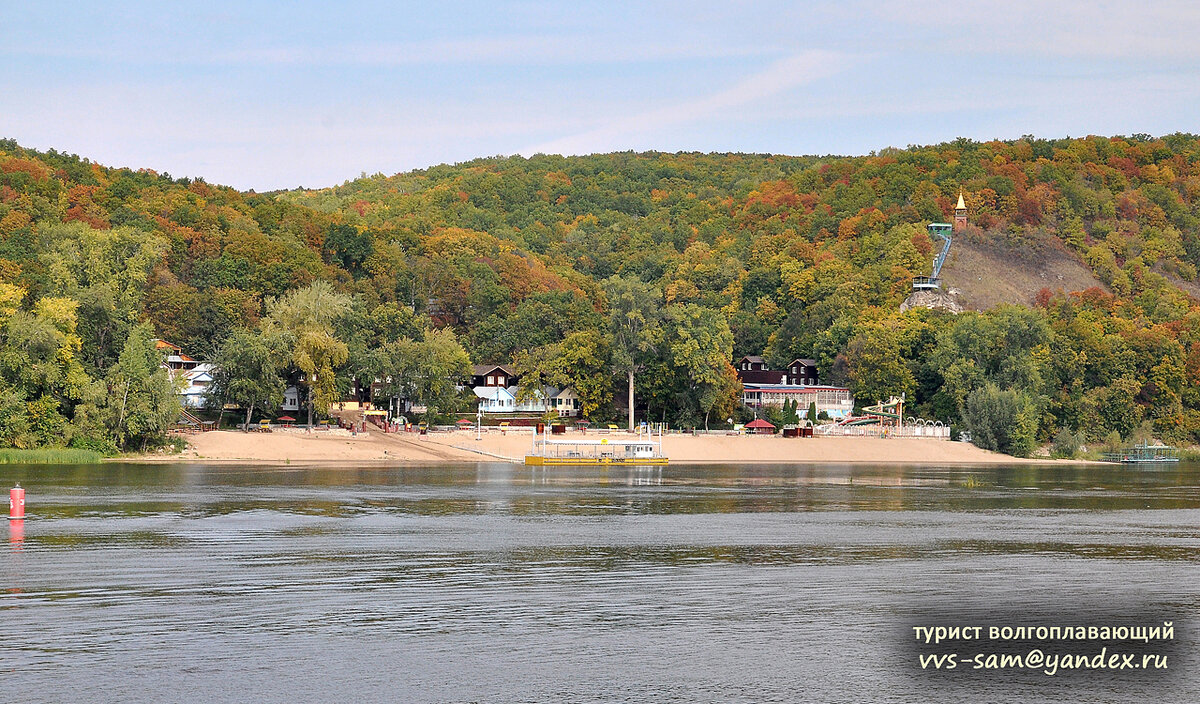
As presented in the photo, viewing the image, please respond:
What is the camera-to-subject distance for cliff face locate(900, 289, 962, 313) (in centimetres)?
15762

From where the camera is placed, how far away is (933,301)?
523 feet

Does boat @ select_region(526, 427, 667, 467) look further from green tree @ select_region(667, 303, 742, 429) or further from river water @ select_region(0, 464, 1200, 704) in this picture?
river water @ select_region(0, 464, 1200, 704)

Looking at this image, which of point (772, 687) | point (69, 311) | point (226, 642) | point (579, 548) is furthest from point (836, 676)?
point (69, 311)

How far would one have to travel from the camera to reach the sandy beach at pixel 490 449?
85125mm

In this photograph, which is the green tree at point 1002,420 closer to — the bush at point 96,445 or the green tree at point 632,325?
the green tree at point 632,325

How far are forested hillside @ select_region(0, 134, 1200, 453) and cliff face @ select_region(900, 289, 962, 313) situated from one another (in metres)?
2.07

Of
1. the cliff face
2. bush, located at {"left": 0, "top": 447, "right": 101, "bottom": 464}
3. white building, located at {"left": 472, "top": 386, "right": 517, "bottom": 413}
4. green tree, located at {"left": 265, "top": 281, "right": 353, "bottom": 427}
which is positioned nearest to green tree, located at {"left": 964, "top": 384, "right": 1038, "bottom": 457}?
white building, located at {"left": 472, "top": 386, "right": 517, "bottom": 413}

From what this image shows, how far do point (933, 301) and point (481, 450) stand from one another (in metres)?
84.8

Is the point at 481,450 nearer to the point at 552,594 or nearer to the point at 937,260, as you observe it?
the point at 552,594

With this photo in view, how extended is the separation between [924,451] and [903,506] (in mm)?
54183

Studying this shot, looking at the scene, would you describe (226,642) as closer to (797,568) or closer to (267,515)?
(797,568)

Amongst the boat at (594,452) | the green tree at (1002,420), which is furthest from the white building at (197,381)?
the green tree at (1002,420)

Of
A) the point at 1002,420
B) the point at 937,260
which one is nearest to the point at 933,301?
the point at 937,260

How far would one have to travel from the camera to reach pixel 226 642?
2355 cm
